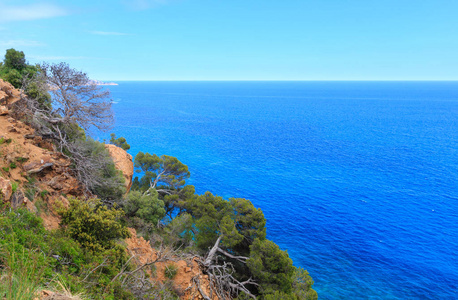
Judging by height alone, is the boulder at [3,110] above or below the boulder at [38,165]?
above

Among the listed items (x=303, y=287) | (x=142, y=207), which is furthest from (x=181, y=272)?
(x=303, y=287)

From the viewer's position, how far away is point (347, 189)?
47406 millimetres

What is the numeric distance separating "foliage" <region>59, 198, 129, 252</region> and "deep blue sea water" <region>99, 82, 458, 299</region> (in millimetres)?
21328

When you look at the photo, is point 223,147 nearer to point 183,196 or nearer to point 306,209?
point 306,209

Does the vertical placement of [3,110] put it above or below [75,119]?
above

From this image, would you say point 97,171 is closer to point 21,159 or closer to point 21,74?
point 21,159

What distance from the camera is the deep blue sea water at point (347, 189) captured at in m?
29.0

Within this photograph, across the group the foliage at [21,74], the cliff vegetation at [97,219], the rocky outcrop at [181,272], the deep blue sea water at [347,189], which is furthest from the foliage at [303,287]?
the foliage at [21,74]

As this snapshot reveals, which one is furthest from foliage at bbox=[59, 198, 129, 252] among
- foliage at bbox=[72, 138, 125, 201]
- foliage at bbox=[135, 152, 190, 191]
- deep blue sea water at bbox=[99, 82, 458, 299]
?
deep blue sea water at bbox=[99, 82, 458, 299]

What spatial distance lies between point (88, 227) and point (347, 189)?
4341 cm

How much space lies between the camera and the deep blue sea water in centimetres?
2900

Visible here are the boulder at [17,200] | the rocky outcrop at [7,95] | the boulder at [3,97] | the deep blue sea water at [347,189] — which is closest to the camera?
the boulder at [17,200]

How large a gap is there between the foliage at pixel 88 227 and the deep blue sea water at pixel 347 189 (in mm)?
21328

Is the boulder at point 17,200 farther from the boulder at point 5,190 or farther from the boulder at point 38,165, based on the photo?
the boulder at point 38,165
